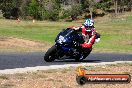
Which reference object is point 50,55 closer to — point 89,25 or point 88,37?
point 88,37

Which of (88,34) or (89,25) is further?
(88,34)

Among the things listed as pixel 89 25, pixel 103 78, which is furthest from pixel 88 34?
pixel 103 78

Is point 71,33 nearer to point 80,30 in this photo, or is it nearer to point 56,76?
point 80,30

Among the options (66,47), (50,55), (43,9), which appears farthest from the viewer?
(43,9)

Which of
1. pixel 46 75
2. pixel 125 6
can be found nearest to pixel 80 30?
pixel 46 75

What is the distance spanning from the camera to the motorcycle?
1728cm

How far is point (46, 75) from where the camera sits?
1270cm

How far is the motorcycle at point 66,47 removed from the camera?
17.3m

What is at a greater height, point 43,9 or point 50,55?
point 50,55

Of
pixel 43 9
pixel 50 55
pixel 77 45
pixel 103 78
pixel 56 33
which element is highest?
pixel 103 78

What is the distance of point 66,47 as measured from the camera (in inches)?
690

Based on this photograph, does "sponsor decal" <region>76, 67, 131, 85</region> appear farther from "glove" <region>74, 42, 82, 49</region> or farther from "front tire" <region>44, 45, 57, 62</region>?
"glove" <region>74, 42, 82, 49</region>

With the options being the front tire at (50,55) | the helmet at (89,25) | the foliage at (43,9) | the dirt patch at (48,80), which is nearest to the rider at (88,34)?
the helmet at (89,25)

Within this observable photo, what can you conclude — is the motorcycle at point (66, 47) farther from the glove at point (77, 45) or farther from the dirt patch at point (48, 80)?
the dirt patch at point (48, 80)
